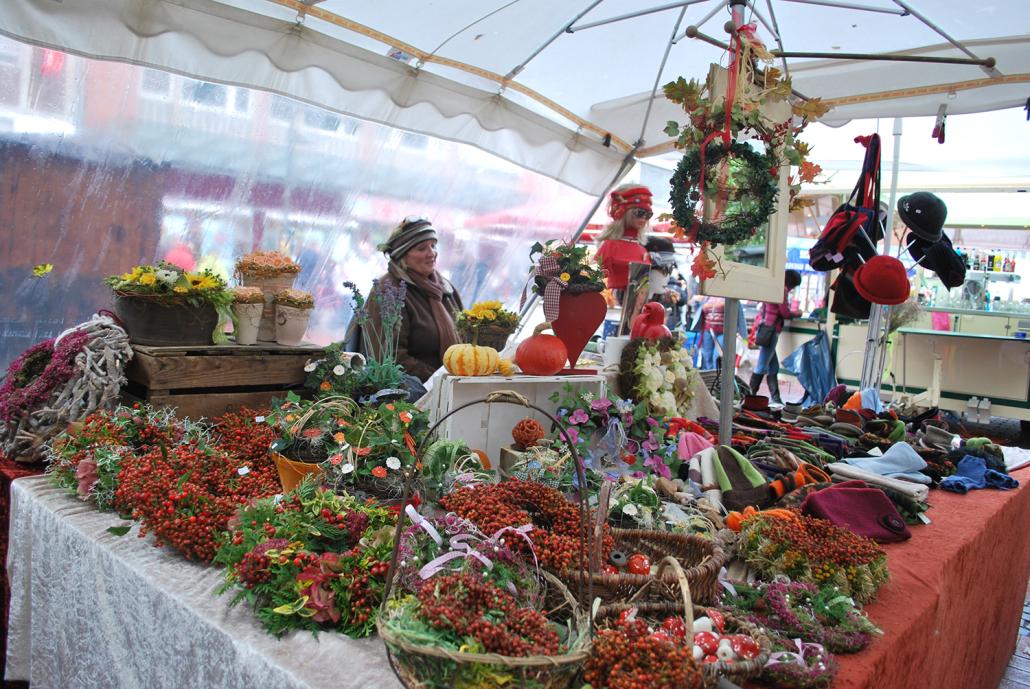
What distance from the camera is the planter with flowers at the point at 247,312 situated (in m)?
2.83

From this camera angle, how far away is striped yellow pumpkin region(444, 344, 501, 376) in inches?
101

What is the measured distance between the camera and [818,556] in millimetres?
1717

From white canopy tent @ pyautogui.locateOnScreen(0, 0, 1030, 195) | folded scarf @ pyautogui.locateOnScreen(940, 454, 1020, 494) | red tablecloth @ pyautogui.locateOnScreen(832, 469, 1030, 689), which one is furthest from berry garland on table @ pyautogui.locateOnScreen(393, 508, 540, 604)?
white canopy tent @ pyautogui.locateOnScreen(0, 0, 1030, 195)

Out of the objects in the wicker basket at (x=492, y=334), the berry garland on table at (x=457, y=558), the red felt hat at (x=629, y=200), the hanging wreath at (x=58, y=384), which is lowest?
the berry garland on table at (x=457, y=558)

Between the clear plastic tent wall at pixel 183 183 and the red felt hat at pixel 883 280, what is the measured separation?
8.80 ft

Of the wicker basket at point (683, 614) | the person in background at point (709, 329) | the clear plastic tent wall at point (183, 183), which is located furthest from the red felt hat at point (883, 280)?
the person in background at point (709, 329)

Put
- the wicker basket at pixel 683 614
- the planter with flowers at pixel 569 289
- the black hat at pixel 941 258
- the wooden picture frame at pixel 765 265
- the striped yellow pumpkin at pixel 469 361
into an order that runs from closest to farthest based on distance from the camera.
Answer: the wicker basket at pixel 683 614 < the wooden picture frame at pixel 765 265 < the striped yellow pumpkin at pixel 469 361 < the planter with flowers at pixel 569 289 < the black hat at pixel 941 258

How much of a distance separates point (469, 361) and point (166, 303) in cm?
119

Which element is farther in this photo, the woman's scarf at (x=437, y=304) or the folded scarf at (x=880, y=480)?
the woman's scarf at (x=437, y=304)

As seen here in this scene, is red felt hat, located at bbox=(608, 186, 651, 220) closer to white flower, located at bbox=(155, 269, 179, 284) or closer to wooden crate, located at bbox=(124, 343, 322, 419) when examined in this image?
wooden crate, located at bbox=(124, 343, 322, 419)

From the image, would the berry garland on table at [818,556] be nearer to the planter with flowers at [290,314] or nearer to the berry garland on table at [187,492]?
the berry garland on table at [187,492]

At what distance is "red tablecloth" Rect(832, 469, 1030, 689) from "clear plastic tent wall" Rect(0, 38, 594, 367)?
287 centimetres

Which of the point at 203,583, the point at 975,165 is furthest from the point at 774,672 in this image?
the point at 975,165

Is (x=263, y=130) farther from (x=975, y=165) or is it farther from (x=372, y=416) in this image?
(x=975, y=165)
